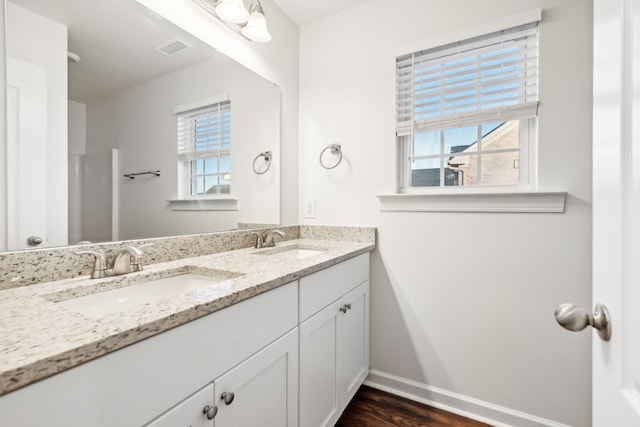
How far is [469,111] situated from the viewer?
150 cm

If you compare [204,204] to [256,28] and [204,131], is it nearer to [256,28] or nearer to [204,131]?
[204,131]

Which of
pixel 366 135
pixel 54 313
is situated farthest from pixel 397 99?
pixel 54 313

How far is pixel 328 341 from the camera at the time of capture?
127cm

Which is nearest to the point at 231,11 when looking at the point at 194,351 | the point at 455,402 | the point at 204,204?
the point at 204,204

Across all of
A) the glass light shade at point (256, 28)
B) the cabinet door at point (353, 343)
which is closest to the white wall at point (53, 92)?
the glass light shade at point (256, 28)

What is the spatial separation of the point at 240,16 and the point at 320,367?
166 cm

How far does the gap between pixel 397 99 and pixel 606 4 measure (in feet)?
3.92

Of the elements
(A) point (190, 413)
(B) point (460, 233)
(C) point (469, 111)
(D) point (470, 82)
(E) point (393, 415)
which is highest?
(D) point (470, 82)

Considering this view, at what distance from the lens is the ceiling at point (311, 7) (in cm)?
177

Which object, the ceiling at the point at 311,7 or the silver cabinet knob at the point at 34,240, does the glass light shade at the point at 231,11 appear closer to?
the ceiling at the point at 311,7

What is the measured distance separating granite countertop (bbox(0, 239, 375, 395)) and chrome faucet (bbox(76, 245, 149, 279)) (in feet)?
0.10

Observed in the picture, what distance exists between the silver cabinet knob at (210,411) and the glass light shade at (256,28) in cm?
161

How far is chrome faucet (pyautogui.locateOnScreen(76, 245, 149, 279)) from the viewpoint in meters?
0.91

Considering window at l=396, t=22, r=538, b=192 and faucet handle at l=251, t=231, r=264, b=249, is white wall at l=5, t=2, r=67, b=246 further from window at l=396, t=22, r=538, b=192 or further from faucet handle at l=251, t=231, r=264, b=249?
window at l=396, t=22, r=538, b=192
